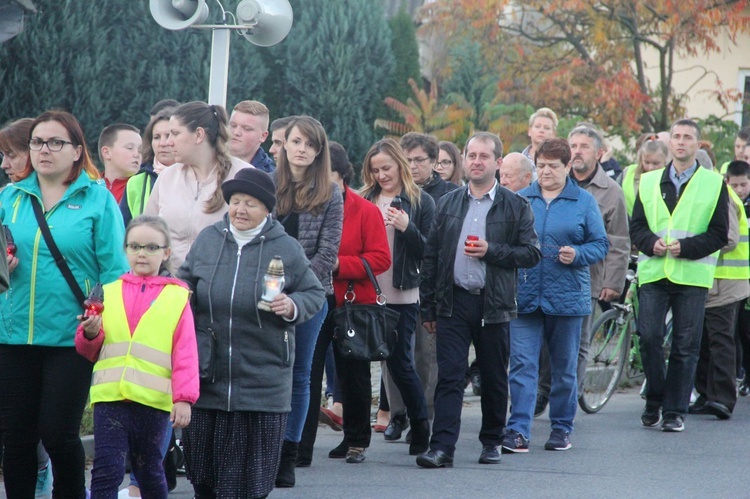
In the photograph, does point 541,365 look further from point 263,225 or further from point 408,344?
point 263,225

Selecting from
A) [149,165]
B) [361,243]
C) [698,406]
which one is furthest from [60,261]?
[698,406]

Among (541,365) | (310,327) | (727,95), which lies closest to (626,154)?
(727,95)

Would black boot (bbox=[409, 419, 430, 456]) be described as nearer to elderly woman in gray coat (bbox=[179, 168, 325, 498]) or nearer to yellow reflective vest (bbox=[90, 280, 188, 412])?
elderly woman in gray coat (bbox=[179, 168, 325, 498])

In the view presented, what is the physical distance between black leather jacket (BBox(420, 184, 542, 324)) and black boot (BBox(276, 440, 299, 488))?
4.79ft

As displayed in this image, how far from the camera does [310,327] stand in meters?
7.30

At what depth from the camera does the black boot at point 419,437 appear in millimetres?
8477

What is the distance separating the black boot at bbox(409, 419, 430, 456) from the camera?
848 cm

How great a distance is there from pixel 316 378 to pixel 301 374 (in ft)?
1.79

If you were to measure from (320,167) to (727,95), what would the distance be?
14789mm

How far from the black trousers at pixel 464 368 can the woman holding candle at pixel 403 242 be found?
0.42m

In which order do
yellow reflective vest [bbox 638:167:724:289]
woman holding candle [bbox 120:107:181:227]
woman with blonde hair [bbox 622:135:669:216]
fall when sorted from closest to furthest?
woman holding candle [bbox 120:107:181:227] → yellow reflective vest [bbox 638:167:724:289] → woman with blonde hair [bbox 622:135:669:216]

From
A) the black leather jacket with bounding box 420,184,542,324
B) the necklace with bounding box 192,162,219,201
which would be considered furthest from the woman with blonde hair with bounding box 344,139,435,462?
the necklace with bounding box 192,162,219,201

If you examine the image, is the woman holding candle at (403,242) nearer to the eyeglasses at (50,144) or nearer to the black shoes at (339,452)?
the black shoes at (339,452)

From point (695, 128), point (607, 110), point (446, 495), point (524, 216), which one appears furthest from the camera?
point (607, 110)
